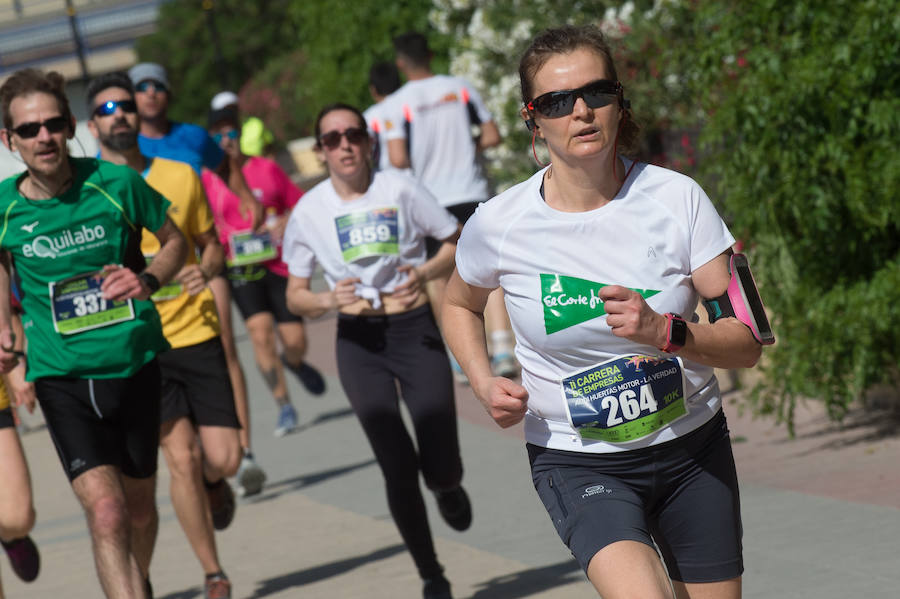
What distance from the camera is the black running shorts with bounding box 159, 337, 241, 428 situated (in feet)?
22.4

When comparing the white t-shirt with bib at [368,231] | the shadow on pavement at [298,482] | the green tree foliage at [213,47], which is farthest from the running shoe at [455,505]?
the green tree foliage at [213,47]

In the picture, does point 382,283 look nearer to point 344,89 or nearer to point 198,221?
point 198,221

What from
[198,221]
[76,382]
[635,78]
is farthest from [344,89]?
[76,382]

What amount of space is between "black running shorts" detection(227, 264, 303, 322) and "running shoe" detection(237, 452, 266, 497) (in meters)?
1.86

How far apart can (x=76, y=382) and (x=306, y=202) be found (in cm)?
146

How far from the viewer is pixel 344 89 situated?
72.8ft

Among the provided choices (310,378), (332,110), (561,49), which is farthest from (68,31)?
(561,49)

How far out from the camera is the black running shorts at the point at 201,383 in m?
6.83

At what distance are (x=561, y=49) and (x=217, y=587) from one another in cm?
356

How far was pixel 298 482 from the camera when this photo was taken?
9.53 meters

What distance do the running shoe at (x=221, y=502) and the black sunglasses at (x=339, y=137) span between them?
1.76m

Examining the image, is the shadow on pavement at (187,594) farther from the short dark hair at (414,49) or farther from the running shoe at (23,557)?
the short dark hair at (414,49)

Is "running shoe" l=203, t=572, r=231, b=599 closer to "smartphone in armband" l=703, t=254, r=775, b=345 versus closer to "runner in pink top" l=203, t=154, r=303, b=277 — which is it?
"smartphone in armband" l=703, t=254, r=775, b=345

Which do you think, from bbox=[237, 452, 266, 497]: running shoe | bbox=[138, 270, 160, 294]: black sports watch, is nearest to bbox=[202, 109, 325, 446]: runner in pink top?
bbox=[237, 452, 266, 497]: running shoe
